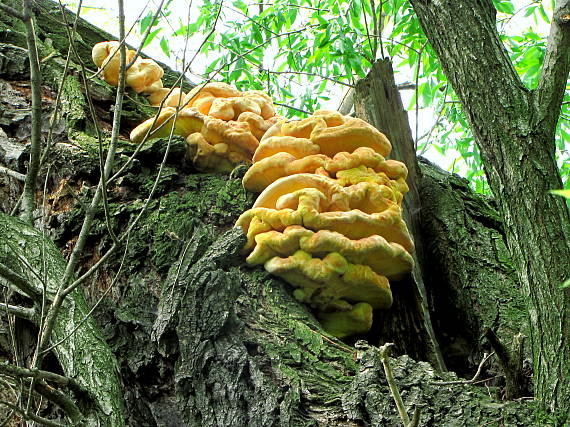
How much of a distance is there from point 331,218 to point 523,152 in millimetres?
971

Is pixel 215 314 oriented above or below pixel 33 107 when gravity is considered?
below

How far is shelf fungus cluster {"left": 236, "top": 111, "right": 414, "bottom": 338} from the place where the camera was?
10.1 ft

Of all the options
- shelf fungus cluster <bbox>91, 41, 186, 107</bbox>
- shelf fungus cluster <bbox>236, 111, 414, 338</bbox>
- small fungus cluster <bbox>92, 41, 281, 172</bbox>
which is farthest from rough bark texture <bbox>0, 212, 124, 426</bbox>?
shelf fungus cluster <bbox>91, 41, 186, 107</bbox>

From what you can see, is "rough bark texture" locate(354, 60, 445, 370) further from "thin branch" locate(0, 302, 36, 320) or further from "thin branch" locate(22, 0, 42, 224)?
"thin branch" locate(22, 0, 42, 224)

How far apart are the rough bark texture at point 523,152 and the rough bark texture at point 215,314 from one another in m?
0.22

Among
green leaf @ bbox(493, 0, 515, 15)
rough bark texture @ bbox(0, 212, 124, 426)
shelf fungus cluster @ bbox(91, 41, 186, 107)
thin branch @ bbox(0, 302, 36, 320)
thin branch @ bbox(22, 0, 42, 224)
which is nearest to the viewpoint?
rough bark texture @ bbox(0, 212, 124, 426)

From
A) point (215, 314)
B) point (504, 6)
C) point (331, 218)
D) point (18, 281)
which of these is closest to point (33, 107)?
point (18, 281)

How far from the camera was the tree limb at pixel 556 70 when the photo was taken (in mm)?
2473

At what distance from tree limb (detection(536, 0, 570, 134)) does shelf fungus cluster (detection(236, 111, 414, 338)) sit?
37.1 inches

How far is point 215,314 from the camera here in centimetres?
259

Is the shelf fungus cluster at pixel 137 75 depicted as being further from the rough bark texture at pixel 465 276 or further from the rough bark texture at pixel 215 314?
the rough bark texture at pixel 465 276

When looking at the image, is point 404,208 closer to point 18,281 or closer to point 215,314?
point 215,314

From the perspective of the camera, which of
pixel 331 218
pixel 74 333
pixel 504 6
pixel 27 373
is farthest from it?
pixel 504 6

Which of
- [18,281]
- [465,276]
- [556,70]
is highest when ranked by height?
[556,70]
